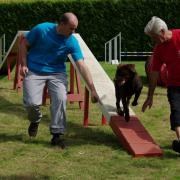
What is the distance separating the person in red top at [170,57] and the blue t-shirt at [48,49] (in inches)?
37.4

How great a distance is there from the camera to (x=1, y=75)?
14797 mm

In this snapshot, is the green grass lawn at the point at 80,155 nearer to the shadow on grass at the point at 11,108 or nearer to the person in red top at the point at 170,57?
the shadow on grass at the point at 11,108

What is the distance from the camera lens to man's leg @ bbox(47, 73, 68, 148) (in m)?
6.31

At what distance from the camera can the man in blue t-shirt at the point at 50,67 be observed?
6.25 metres

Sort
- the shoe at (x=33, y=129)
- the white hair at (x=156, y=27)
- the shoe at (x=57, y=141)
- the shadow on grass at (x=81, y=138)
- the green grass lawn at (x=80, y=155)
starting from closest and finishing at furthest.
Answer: the green grass lawn at (x=80, y=155)
the white hair at (x=156, y=27)
the shoe at (x=57, y=141)
the shadow on grass at (x=81, y=138)
the shoe at (x=33, y=129)

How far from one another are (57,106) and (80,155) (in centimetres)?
69

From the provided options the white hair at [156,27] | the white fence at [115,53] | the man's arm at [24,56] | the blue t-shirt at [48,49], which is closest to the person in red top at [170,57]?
the white hair at [156,27]

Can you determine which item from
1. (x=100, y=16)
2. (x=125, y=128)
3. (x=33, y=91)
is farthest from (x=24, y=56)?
(x=100, y=16)

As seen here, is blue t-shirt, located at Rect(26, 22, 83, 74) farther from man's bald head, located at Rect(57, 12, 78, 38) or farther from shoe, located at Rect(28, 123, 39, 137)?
shoe, located at Rect(28, 123, 39, 137)

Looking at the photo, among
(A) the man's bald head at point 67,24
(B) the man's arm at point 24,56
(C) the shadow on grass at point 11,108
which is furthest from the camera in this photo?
(C) the shadow on grass at point 11,108

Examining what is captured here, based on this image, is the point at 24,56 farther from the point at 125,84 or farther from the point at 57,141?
the point at 125,84

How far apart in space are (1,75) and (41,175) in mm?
9971

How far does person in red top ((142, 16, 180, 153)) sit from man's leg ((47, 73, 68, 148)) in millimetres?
1019

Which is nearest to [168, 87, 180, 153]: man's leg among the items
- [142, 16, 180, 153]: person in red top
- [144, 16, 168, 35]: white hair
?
[142, 16, 180, 153]: person in red top
